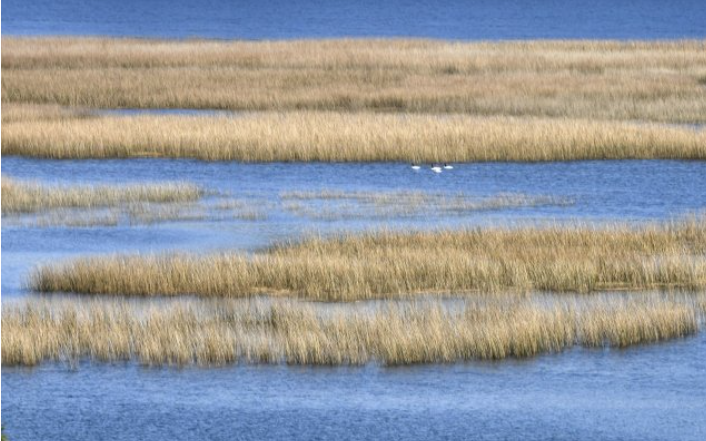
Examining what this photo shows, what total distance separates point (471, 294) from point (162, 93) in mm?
27530

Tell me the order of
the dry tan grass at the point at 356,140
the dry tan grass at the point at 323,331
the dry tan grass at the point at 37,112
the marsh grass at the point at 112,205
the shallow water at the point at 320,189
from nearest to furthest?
1. the dry tan grass at the point at 323,331
2. the shallow water at the point at 320,189
3. the marsh grass at the point at 112,205
4. the dry tan grass at the point at 356,140
5. the dry tan grass at the point at 37,112

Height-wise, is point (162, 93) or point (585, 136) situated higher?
point (162, 93)

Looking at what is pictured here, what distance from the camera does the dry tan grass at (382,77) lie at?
43.3 m

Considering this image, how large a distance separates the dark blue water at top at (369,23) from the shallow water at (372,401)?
9462 cm

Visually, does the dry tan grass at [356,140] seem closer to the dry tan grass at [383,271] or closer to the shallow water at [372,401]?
the dry tan grass at [383,271]

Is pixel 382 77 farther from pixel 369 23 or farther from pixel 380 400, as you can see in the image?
pixel 369 23

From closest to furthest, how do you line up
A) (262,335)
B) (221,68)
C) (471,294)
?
(262,335)
(471,294)
(221,68)

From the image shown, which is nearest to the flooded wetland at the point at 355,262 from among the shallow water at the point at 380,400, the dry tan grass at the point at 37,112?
the shallow water at the point at 380,400

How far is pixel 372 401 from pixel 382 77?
34696 mm

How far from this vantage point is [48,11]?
586 feet

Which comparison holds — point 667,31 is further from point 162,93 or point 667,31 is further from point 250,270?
point 250,270

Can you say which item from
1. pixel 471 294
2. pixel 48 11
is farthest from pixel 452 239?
pixel 48 11

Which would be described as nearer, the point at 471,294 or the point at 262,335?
the point at 262,335

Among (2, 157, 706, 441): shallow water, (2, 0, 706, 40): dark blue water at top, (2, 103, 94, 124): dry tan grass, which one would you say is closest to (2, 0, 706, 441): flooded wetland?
(2, 157, 706, 441): shallow water
